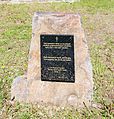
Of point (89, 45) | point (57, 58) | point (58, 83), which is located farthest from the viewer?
point (89, 45)

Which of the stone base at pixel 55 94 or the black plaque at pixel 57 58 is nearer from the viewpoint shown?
the black plaque at pixel 57 58

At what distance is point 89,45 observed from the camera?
6.66 metres

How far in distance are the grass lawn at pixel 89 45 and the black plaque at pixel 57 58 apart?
0.42 m

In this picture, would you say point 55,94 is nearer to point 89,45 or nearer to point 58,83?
point 58,83

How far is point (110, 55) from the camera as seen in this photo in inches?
241

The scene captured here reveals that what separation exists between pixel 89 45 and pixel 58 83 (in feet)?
8.19

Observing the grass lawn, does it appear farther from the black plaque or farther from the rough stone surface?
the black plaque

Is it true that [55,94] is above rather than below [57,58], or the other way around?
below

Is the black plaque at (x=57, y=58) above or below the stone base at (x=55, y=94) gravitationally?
above

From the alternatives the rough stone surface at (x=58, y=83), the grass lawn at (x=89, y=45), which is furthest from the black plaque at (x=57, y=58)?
the grass lawn at (x=89, y=45)

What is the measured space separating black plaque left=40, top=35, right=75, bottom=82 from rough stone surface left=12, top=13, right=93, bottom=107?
6 centimetres

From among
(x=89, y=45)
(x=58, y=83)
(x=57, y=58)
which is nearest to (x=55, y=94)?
(x=58, y=83)

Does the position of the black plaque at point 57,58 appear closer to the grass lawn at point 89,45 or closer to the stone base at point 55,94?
the stone base at point 55,94

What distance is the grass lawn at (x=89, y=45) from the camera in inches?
164
